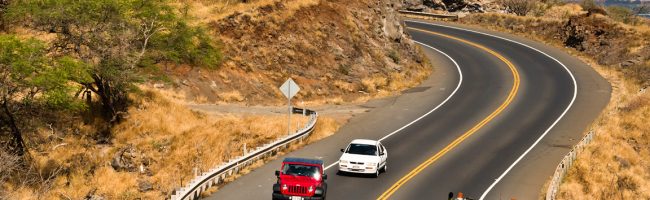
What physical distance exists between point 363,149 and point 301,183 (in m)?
6.09

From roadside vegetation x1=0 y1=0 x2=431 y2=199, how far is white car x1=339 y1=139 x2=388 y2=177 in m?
5.83

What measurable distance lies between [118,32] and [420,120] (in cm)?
1798

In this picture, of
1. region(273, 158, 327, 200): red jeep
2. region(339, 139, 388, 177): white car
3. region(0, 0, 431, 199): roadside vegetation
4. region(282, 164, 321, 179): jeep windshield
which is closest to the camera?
region(273, 158, 327, 200): red jeep

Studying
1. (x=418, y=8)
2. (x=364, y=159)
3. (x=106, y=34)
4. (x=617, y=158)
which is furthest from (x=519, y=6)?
(x=364, y=159)

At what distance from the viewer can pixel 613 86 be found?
158ft

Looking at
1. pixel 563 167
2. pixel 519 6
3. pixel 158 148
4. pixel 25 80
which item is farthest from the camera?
pixel 519 6

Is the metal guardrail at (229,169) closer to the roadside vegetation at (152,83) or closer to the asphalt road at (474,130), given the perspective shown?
the asphalt road at (474,130)

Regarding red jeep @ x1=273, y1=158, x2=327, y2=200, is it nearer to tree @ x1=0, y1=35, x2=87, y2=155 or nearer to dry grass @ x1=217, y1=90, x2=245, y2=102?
tree @ x1=0, y1=35, x2=87, y2=155

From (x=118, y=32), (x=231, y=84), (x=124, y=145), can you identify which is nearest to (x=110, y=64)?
(x=118, y=32)

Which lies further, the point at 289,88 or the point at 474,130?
the point at 474,130

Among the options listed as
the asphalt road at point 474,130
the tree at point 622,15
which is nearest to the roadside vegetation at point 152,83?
the asphalt road at point 474,130

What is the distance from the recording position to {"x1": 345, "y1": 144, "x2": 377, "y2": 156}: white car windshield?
25453mm

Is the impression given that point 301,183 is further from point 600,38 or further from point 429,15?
point 429,15

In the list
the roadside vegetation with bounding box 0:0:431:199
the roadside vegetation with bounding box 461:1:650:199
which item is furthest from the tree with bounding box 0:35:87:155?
the roadside vegetation with bounding box 461:1:650:199
